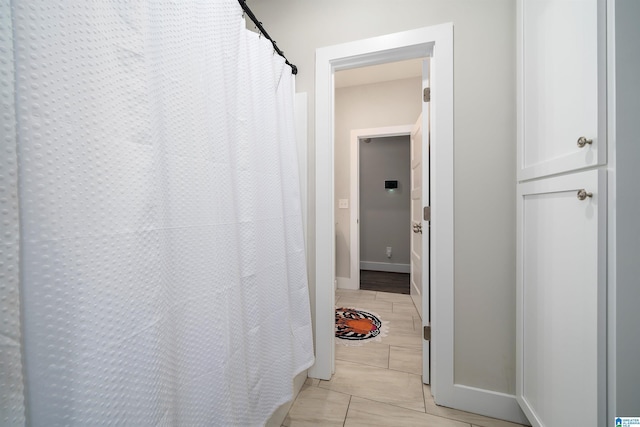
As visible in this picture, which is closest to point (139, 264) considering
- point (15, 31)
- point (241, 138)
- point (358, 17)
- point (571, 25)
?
point (15, 31)

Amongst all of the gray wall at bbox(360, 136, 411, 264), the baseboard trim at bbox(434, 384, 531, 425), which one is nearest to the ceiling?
the gray wall at bbox(360, 136, 411, 264)

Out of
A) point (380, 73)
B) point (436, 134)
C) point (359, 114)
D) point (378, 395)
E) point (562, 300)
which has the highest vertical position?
point (380, 73)

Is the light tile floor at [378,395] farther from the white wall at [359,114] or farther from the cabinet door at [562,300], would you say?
the white wall at [359,114]

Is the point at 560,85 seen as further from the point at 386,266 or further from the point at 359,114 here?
the point at 386,266

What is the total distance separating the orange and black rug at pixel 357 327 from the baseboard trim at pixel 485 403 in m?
0.72

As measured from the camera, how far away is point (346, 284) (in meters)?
3.23

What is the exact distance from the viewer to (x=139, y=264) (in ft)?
1.77

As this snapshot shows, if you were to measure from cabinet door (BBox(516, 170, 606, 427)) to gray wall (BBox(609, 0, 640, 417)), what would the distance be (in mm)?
36

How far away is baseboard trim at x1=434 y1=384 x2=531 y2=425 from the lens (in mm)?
1213

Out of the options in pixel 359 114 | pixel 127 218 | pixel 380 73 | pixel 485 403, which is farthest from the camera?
pixel 359 114

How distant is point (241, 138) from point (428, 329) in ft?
4.76

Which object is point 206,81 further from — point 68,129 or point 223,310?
point 223,310

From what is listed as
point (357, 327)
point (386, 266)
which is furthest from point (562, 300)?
point (386, 266)

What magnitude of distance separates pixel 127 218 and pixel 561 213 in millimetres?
1296
